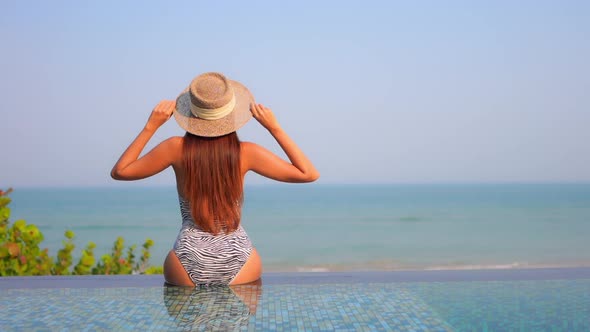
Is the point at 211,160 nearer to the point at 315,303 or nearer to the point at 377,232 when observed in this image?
the point at 315,303

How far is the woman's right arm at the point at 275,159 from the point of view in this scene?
3645mm

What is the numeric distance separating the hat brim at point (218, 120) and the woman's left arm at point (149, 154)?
0.07 meters

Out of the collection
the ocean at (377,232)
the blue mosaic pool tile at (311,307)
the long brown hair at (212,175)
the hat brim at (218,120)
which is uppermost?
the hat brim at (218,120)

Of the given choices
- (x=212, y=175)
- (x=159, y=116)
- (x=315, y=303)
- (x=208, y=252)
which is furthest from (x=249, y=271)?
(x=159, y=116)

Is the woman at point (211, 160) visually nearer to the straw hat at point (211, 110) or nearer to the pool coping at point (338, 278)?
the straw hat at point (211, 110)

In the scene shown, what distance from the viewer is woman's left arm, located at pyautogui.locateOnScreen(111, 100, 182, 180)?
11.8ft

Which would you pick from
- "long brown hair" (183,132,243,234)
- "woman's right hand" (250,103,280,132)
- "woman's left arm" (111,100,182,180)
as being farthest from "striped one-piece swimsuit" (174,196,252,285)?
"woman's right hand" (250,103,280,132)

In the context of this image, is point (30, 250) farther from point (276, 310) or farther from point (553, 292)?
point (553, 292)

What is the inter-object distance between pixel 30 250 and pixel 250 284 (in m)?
3.07

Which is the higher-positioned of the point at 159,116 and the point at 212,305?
the point at 159,116

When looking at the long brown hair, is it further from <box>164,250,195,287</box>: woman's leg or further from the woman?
<box>164,250,195,287</box>: woman's leg

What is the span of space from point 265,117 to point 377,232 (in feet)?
69.9

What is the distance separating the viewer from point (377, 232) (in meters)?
24.6

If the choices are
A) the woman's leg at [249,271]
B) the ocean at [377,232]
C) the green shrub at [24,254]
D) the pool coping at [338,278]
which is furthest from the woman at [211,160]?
the ocean at [377,232]
